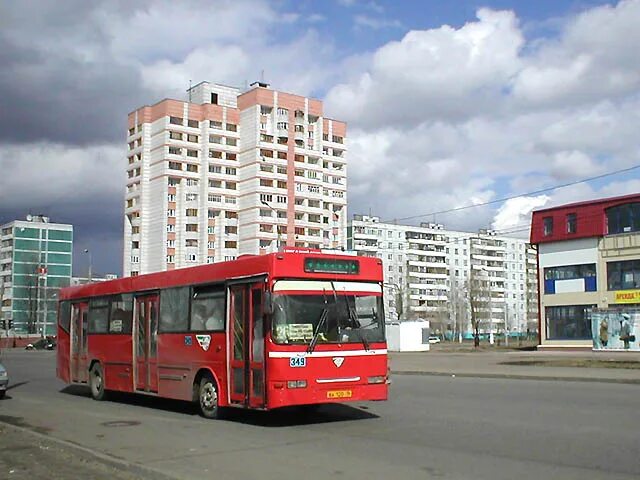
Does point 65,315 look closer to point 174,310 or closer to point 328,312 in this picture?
point 174,310

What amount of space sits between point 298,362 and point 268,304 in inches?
43.6

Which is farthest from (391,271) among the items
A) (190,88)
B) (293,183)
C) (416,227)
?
(190,88)

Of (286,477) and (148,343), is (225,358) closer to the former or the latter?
(148,343)

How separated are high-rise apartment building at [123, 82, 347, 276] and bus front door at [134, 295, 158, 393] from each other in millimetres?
69663

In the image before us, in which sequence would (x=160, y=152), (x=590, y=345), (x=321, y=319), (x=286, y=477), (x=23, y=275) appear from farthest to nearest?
(x=23, y=275) → (x=160, y=152) → (x=590, y=345) → (x=321, y=319) → (x=286, y=477)

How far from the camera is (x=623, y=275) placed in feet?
169

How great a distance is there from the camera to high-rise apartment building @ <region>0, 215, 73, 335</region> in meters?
114

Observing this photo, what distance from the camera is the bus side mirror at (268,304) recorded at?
12859 mm

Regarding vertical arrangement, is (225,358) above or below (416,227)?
below

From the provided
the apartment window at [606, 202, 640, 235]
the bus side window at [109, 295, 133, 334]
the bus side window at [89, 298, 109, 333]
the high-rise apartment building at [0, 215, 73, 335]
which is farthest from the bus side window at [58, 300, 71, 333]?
the high-rise apartment building at [0, 215, 73, 335]

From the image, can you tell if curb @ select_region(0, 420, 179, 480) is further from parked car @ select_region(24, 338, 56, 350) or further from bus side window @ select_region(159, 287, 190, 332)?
parked car @ select_region(24, 338, 56, 350)

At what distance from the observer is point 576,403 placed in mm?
16328

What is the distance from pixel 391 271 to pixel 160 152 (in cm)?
5873

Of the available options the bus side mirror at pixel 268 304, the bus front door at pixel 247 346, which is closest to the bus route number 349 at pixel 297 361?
the bus front door at pixel 247 346
